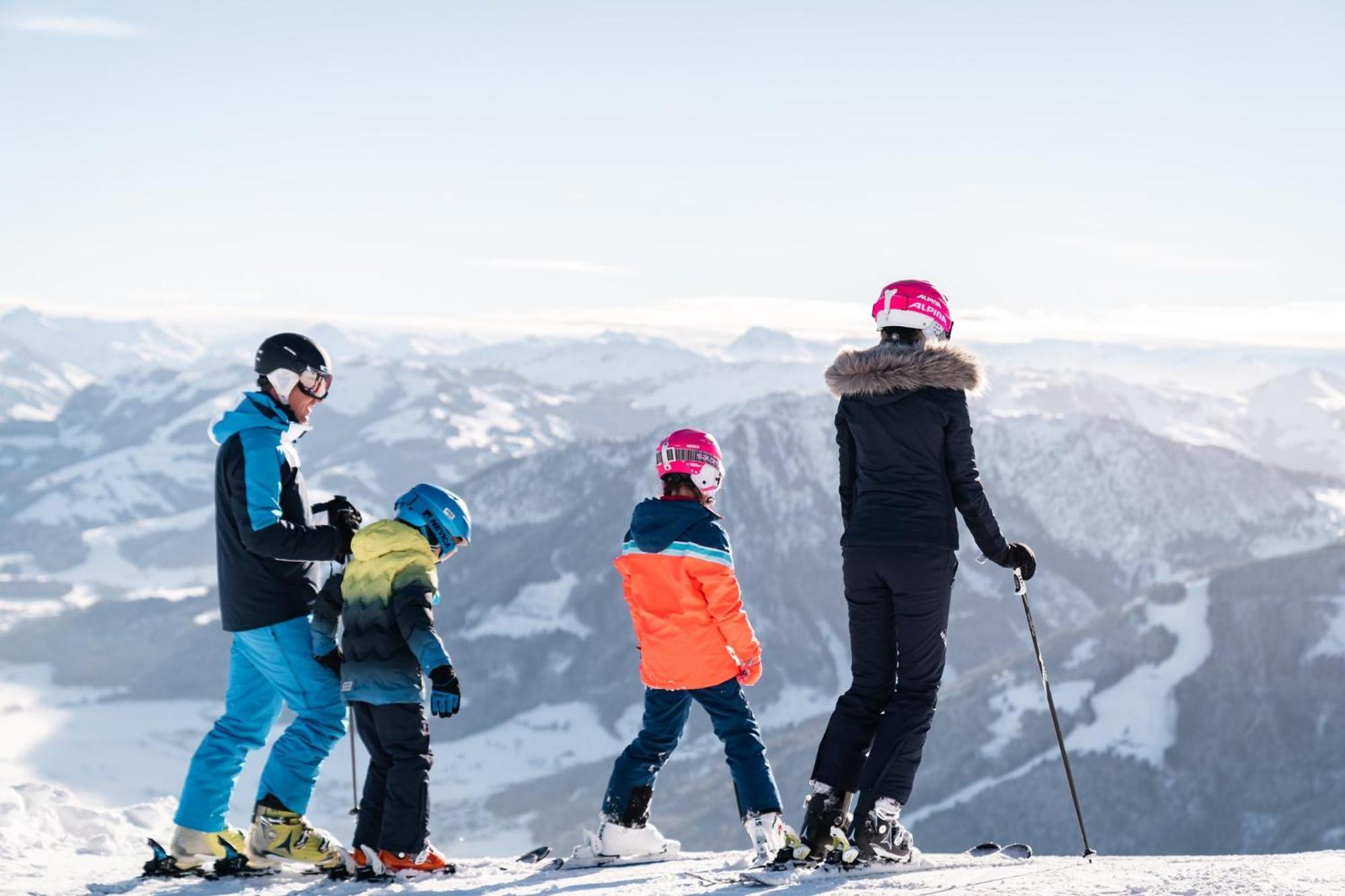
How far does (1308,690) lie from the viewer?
13700 cm

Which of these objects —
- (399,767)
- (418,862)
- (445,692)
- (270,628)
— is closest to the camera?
(445,692)

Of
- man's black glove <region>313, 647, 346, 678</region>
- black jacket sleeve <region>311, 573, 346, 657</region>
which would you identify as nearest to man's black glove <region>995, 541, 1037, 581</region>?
black jacket sleeve <region>311, 573, 346, 657</region>

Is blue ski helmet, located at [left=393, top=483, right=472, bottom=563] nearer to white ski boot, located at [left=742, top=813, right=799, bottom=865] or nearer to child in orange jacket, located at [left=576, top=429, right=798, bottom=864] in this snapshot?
child in orange jacket, located at [left=576, top=429, right=798, bottom=864]

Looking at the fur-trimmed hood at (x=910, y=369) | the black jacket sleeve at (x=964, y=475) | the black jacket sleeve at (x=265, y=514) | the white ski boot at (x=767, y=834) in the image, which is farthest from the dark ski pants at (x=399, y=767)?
the black jacket sleeve at (x=964, y=475)

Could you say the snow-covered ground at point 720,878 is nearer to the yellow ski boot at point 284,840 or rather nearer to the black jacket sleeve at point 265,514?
the yellow ski boot at point 284,840

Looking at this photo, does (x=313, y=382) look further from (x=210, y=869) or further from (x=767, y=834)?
(x=767, y=834)

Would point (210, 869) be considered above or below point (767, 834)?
below

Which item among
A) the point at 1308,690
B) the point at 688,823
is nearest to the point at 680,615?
the point at 1308,690

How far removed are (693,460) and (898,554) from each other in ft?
5.16

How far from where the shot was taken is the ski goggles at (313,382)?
904cm

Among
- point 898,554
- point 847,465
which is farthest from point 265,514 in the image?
point 898,554

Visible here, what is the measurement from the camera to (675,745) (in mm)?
9133

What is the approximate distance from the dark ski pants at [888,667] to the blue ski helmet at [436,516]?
2733 millimetres

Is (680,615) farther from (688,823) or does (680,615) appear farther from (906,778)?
(688,823)
